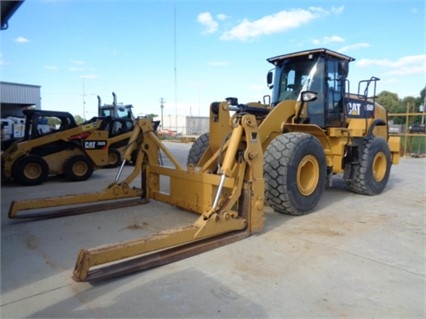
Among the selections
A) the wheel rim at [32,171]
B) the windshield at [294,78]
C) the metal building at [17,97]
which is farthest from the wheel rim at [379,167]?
the metal building at [17,97]

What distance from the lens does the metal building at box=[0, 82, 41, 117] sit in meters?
31.0

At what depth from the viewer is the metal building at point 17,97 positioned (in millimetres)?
31031

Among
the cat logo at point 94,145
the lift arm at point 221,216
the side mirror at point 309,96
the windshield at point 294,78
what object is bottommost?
the lift arm at point 221,216

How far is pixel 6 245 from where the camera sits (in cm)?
387

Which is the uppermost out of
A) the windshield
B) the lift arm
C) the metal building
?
the metal building

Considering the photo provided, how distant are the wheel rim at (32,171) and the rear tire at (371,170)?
276 inches

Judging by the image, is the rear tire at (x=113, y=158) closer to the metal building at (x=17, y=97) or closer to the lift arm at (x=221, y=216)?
the lift arm at (x=221, y=216)

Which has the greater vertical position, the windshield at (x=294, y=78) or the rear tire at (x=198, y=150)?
the windshield at (x=294, y=78)

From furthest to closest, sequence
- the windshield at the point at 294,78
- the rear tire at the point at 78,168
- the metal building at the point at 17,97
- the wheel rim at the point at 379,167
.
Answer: the metal building at the point at 17,97, the rear tire at the point at 78,168, the wheel rim at the point at 379,167, the windshield at the point at 294,78

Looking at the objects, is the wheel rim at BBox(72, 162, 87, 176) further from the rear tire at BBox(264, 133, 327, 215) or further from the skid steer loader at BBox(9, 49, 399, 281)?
the rear tire at BBox(264, 133, 327, 215)

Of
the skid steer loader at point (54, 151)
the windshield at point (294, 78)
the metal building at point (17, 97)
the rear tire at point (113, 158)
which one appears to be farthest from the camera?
the metal building at point (17, 97)

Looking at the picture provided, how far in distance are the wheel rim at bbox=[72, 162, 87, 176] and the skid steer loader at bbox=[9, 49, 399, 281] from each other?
3570 mm

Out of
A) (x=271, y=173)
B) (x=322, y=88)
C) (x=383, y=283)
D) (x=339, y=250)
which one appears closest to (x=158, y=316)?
(x=383, y=283)

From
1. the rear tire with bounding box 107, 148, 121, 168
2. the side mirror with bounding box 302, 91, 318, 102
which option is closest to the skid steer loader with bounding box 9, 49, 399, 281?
the side mirror with bounding box 302, 91, 318, 102
